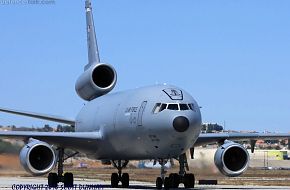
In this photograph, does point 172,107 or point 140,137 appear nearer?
point 172,107

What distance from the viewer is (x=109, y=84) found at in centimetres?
4400

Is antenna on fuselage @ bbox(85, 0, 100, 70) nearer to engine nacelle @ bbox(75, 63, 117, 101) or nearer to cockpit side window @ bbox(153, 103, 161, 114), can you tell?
engine nacelle @ bbox(75, 63, 117, 101)

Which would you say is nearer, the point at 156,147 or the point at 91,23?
the point at 156,147

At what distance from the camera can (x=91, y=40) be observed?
50.6m

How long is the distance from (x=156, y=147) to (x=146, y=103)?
7.03 ft

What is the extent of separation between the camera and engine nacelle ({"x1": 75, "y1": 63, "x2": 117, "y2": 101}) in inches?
1711

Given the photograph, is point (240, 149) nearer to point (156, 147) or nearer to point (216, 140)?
point (216, 140)

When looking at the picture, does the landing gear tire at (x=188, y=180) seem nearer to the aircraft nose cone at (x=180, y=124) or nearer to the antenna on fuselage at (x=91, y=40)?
the aircraft nose cone at (x=180, y=124)

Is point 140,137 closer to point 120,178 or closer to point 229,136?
point 229,136

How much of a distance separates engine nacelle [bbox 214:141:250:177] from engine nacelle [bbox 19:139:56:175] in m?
7.50

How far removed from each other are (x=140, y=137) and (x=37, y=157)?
207 inches

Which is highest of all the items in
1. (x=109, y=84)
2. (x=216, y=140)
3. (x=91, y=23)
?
(x=91, y=23)

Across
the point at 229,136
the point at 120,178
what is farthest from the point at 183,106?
the point at 120,178

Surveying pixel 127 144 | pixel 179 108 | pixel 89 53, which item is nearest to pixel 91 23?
pixel 89 53
